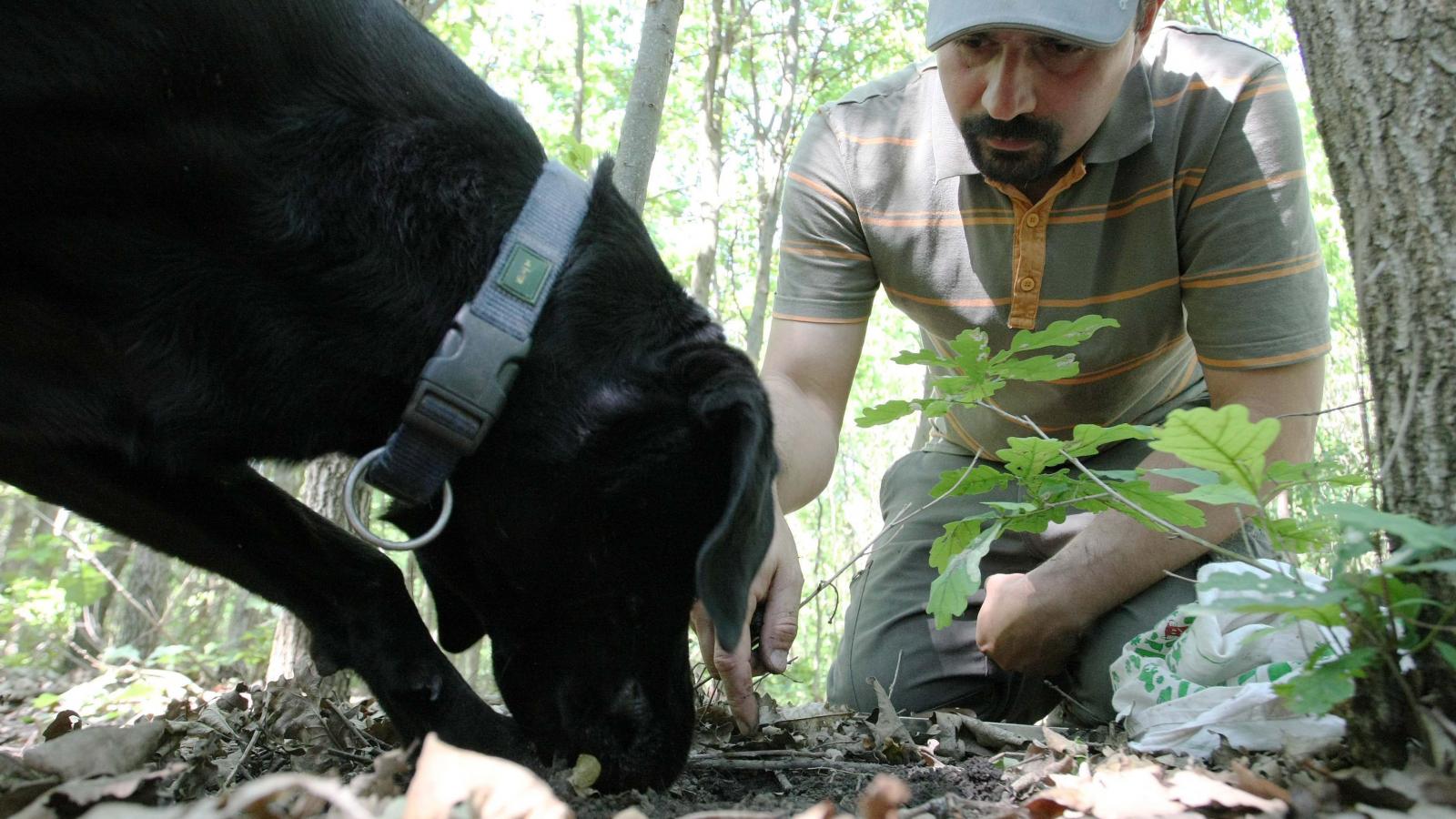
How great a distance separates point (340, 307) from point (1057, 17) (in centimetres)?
Result: 186

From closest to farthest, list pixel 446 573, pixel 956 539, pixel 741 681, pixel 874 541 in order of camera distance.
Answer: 1. pixel 956 539
2. pixel 446 573
3. pixel 741 681
4. pixel 874 541

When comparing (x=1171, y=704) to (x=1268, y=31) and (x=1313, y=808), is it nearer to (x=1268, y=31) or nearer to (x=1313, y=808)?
(x=1313, y=808)

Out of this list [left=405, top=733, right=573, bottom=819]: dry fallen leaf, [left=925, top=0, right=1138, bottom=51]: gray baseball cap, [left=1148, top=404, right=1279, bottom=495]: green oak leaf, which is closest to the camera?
[left=405, top=733, right=573, bottom=819]: dry fallen leaf

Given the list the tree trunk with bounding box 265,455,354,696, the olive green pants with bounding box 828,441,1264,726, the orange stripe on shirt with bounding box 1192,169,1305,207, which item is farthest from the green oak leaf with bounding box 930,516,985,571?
the tree trunk with bounding box 265,455,354,696

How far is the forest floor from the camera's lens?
115cm

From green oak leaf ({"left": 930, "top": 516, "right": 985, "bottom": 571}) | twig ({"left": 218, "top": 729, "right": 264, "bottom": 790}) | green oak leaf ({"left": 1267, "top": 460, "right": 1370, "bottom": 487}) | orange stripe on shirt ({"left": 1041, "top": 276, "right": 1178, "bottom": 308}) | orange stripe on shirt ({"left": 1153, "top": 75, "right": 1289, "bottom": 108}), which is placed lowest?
twig ({"left": 218, "top": 729, "right": 264, "bottom": 790})

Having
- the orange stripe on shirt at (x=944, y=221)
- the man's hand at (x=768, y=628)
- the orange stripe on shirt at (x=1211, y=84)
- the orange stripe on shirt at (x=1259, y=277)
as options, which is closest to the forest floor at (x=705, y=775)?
the man's hand at (x=768, y=628)

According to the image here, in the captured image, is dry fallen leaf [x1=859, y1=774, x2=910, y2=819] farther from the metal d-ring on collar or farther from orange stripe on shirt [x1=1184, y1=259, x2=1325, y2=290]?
orange stripe on shirt [x1=1184, y1=259, x2=1325, y2=290]

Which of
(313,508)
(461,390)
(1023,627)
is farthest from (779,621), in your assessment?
(313,508)

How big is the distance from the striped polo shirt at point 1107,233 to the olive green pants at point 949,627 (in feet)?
1.44

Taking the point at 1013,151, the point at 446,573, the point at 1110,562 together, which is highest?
the point at 1013,151

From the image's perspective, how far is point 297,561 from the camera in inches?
91.0

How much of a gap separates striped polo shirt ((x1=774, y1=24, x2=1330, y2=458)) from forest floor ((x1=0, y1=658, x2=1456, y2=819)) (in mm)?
1265

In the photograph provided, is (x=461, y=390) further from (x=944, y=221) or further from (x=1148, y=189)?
(x=1148, y=189)
